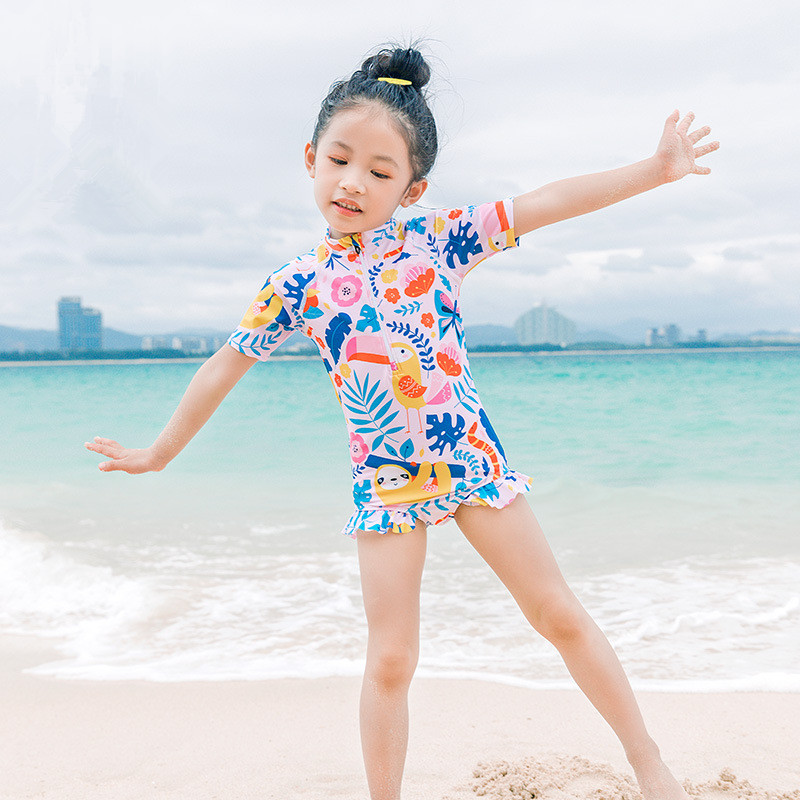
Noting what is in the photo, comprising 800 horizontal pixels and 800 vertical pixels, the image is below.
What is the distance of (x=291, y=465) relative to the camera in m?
10.2

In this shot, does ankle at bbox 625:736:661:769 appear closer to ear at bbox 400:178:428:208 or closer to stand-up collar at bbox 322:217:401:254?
stand-up collar at bbox 322:217:401:254

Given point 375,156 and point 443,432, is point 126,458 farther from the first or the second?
point 375,156

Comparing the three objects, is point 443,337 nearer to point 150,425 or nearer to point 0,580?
point 0,580

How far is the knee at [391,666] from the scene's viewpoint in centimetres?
203

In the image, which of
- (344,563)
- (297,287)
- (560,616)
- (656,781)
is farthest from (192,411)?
(344,563)

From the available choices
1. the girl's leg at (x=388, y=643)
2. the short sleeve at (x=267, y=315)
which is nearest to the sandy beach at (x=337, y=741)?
the girl's leg at (x=388, y=643)

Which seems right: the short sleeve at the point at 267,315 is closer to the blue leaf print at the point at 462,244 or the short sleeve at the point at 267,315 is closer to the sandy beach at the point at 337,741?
the blue leaf print at the point at 462,244

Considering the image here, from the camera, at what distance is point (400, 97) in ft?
7.02

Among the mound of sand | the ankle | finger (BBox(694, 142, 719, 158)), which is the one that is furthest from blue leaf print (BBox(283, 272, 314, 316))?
the mound of sand

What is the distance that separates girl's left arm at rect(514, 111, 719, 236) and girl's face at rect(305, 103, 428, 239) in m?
0.34

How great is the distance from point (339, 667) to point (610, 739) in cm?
121

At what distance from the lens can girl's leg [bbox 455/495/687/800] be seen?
207cm

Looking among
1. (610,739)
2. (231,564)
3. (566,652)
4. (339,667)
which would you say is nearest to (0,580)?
(231,564)

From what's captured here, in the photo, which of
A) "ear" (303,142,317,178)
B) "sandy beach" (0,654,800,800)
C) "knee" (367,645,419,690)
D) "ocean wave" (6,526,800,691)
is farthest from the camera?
"ocean wave" (6,526,800,691)
